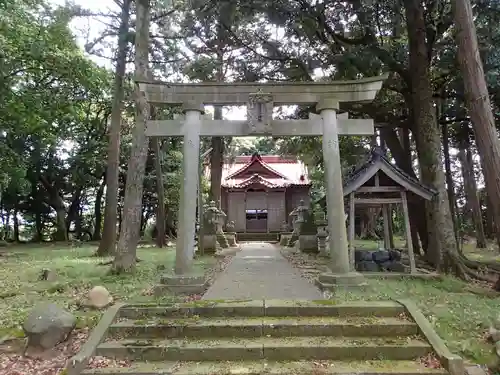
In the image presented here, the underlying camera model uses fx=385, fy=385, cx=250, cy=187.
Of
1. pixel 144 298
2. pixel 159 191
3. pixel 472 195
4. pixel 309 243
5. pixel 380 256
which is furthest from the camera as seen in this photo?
pixel 472 195

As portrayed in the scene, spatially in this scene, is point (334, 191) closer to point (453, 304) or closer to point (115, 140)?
point (453, 304)

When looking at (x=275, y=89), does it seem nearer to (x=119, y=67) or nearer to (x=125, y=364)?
(x=125, y=364)

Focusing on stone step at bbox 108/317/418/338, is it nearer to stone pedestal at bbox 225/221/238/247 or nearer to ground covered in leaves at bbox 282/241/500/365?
ground covered in leaves at bbox 282/241/500/365

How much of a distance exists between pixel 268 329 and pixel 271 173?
24.9 m

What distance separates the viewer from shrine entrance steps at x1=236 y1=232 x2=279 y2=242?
1068 inches

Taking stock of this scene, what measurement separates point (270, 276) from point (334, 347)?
14.4 ft

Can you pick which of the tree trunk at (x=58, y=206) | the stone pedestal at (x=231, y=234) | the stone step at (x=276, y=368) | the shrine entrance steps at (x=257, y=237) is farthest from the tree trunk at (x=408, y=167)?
the tree trunk at (x=58, y=206)

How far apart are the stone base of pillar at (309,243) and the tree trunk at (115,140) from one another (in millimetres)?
7648

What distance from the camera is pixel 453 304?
6.87m

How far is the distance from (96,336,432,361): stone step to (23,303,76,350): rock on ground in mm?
663

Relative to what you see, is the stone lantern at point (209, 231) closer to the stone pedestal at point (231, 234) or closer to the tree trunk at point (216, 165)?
the tree trunk at point (216, 165)

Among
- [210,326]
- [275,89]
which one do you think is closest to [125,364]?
[210,326]

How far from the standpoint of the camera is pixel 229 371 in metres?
4.73

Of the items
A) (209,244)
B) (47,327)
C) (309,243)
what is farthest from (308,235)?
(47,327)
